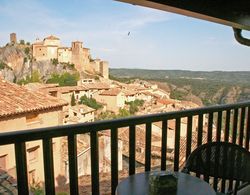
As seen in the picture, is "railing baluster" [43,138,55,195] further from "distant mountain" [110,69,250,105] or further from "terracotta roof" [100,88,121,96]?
"terracotta roof" [100,88,121,96]

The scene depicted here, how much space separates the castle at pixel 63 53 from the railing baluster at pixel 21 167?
167 ft

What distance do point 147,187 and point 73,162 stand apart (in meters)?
0.49

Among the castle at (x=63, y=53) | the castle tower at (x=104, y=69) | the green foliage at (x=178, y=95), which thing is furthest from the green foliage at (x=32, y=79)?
the green foliage at (x=178, y=95)

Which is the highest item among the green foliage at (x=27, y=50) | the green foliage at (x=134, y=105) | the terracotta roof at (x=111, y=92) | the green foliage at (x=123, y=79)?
the green foliage at (x=27, y=50)

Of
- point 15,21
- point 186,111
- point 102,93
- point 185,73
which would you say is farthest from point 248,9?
point 15,21

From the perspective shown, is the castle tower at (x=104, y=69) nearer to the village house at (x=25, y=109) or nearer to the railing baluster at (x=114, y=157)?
the village house at (x=25, y=109)

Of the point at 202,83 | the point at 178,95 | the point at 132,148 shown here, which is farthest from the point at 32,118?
the point at 178,95

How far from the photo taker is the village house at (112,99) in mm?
36750

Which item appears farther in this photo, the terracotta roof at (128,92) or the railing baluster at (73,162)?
the terracotta roof at (128,92)

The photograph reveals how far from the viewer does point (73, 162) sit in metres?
1.66

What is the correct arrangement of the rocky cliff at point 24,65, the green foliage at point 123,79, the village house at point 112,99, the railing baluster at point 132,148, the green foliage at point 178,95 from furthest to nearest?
the green foliage at point 123,79, the rocky cliff at point 24,65, the village house at point 112,99, the green foliage at point 178,95, the railing baluster at point 132,148

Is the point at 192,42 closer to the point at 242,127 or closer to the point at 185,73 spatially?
the point at 185,73

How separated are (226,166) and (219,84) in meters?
20.1

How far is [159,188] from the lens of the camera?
1.32 metres
